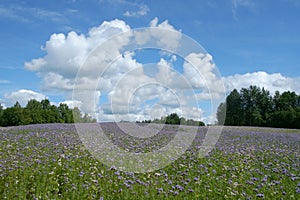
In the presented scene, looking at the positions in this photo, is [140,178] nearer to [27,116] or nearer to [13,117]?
[27,116]

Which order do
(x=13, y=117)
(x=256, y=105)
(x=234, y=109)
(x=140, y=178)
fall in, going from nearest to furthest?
(x=140, y=178)
(x=13, y=117)
(x=256, y=105)
(x=234, y=109)

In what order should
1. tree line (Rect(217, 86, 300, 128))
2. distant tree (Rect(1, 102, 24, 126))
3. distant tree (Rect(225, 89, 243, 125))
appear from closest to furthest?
distant tree (Rect(1, 102, 24, 126)) → tree line (Rect(217, 86, 300, 128)) → distant tree (Rect(225, 89, 243, 125))

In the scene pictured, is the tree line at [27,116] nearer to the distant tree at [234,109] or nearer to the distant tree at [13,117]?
the distant tree at [13,117]

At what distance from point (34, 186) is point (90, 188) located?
1.18 meters

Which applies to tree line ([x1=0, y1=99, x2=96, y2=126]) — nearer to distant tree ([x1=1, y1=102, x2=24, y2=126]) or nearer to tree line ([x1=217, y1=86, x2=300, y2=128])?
distant tree ([x1=1, y1=102, x2=24, y2=126])

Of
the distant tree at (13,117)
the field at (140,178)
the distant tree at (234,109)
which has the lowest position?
the field at (140,178)

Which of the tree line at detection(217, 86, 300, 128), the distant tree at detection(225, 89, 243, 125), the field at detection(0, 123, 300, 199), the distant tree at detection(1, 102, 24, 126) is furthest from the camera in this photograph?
the distant tree at detection(225, 89, 243, 125)

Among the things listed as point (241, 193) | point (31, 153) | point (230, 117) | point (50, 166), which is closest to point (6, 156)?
point (31, 153)

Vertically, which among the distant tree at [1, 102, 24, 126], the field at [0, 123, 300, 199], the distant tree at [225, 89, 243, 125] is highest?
the distant tree at [225, 89, 243, 125]

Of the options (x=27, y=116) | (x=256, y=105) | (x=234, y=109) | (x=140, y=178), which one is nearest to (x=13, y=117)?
(x=27, y=116)

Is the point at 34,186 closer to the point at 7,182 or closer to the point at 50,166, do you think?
the point at 7,182

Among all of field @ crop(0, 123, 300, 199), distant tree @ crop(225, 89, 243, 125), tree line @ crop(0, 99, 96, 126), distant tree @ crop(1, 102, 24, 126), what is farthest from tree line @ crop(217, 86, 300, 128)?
field @ crop(0, 123, 300, 199)

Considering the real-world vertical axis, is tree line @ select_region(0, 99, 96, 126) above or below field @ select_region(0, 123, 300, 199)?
above

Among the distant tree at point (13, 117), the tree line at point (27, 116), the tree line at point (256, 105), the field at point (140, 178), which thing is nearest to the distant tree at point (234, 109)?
A: the tree line at point (256, 105)
